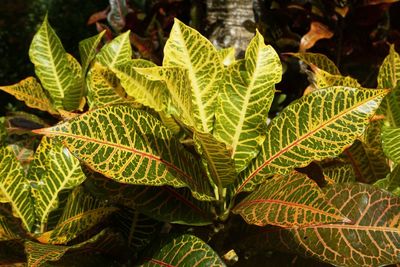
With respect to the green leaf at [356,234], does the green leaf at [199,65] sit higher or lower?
higher

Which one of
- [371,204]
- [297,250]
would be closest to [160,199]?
[297,250]

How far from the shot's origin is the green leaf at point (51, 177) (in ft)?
3.77

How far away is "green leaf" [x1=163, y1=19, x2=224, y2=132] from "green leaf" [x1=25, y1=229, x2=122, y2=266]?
0.92 ft

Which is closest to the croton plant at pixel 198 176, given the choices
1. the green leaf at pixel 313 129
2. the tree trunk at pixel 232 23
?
the green leaf at pixel 313 129

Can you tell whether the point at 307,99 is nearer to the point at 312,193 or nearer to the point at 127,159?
the point at 312,193

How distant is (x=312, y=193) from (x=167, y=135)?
287mm

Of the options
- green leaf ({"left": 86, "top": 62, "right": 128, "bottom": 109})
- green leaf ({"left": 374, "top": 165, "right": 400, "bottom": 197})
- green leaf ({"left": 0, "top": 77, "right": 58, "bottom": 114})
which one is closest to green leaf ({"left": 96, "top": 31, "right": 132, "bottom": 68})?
green leaf ({"left": 0, "top": 77, "right": 58, "bottom": 114})

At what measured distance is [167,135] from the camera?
1016mm

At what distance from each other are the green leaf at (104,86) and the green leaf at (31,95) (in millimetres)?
586

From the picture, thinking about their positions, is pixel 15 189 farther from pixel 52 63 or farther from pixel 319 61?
pixel 319 61

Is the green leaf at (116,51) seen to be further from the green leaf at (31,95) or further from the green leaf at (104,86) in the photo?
the green leaf at (104,86)

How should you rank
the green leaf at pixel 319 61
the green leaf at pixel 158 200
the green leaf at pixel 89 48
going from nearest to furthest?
the green leaf at pixel 158 200 → the green leaf at pixel 319 61 → the green leaf at pixel 89 48

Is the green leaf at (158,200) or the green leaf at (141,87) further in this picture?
the green leaf at (141,87)

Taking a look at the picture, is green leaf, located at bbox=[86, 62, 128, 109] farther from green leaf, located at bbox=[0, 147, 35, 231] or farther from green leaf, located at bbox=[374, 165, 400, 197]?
green leaf, located at bbox=[374, 165, 400, 197]
